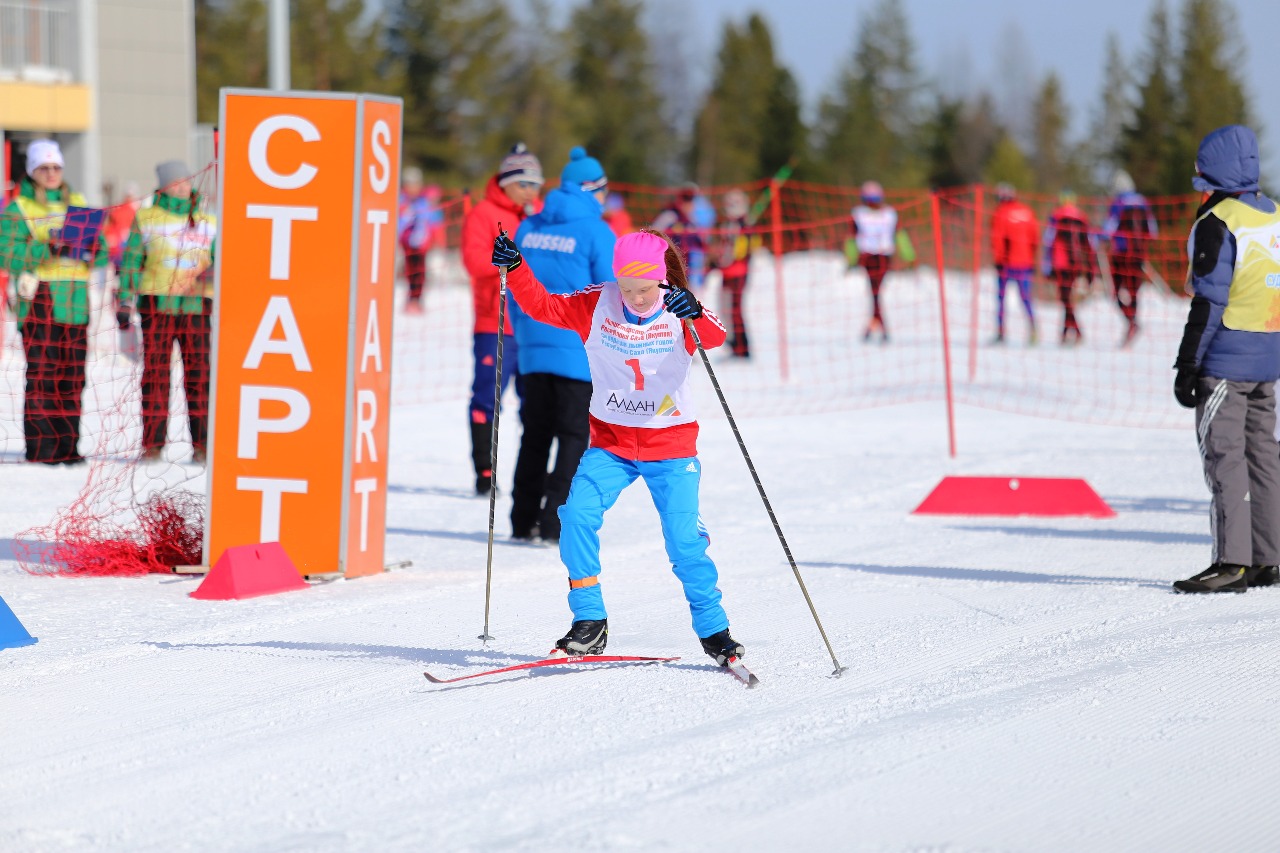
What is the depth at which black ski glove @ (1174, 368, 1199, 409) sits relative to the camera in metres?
6.87

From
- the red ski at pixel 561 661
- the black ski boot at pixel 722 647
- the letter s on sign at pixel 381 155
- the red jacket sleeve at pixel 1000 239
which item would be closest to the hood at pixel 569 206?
the letter s on sign at pixel 381 155

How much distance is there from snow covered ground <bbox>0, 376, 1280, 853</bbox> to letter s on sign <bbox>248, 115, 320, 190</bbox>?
69.5 inches

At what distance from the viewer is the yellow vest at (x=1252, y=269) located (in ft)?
22.1

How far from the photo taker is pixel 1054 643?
5.76 metres

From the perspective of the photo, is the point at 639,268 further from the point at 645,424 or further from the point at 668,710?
the point at 668,710

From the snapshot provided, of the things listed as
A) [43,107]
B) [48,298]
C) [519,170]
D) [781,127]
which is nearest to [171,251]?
[48,298]

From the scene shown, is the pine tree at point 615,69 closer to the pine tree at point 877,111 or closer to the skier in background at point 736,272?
the pine tree at point 877,111

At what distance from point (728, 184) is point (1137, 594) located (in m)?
62.5

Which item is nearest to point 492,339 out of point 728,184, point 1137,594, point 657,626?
point 657,626

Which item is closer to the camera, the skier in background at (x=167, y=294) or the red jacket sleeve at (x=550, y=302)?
the red jacket sleeve at (x=550, y=302)

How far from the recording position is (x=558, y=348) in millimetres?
7754

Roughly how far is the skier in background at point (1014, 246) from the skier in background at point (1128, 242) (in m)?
0.92

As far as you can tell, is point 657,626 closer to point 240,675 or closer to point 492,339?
point 240,675

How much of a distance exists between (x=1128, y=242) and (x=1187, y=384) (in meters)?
13.3
